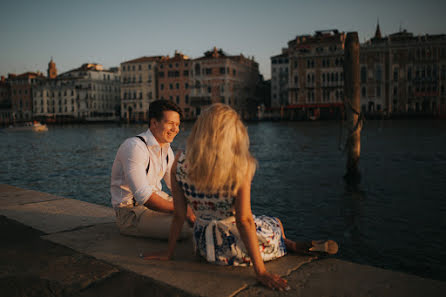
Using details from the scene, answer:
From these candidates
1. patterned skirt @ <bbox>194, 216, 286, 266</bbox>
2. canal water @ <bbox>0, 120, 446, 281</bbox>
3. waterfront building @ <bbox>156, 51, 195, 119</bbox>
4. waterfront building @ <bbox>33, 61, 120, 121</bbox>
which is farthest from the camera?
waterfront building @ <bbox>33, 61, 120, 121</bbox>

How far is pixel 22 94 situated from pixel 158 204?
90.6 meters

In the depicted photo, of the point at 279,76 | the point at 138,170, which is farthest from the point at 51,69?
the point at 138,170

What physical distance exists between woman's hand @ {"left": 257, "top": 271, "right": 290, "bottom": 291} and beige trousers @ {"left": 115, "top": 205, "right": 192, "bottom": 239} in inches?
37.5

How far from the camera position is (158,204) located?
3096 mm

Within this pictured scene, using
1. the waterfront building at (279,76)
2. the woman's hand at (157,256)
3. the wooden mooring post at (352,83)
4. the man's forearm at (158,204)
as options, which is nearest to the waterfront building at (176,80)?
the waterfront building at (279,76)

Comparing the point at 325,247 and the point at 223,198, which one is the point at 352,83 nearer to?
the point at 325,247

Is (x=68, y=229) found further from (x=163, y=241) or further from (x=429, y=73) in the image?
(x=429, y=73)

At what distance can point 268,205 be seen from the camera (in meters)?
7.66

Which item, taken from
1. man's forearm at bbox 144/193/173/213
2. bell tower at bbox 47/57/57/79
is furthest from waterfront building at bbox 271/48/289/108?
man's forearm at bbox 144/193/173/213

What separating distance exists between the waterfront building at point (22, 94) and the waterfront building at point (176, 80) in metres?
31.0

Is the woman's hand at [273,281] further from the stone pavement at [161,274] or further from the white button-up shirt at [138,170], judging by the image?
the white button-up shirt at [138,170]

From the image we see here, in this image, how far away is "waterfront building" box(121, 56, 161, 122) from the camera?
68562mm

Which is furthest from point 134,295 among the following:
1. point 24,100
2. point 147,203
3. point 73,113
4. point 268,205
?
point 24,100

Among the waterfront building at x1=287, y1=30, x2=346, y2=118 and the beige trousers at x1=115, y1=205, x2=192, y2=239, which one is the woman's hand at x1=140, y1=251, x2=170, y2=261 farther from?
the waterfront building at x1=287, y1=30, x2=346, y2=118
